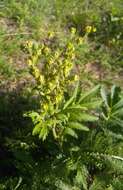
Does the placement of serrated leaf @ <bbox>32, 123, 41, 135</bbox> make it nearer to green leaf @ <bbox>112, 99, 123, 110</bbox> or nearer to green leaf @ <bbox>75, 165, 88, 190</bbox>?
green leaf @ <bbox>75, 165, 88, 190</bbox>

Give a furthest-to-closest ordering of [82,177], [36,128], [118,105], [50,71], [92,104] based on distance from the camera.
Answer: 1. [118,105]
2. [92,104]
3. [82,177]
4. [36,128]
5. [50,71]

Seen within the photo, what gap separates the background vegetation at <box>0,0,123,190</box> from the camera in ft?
12.8

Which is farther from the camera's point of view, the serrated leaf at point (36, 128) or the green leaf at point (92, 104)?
the green leaf at point (92, 104)

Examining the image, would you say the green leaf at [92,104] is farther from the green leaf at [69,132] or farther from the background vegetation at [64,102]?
the green leaf at [69,132]

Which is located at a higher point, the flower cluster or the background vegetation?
the flower cluster

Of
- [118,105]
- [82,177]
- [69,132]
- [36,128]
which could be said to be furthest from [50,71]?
[118,105]

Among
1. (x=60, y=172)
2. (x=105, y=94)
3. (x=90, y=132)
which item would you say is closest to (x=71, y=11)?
(x=105, y=94)

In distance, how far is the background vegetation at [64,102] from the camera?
3898 millimetres

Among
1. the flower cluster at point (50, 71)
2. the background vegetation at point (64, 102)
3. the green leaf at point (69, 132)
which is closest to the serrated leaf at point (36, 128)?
the background vegetation at point (64, 102)

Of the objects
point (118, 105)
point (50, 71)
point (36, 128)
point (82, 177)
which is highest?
point (50, 71)

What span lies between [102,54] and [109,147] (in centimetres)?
224

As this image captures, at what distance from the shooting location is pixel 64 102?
13.5 ft

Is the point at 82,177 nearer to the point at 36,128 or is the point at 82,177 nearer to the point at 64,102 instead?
the point at 36,128

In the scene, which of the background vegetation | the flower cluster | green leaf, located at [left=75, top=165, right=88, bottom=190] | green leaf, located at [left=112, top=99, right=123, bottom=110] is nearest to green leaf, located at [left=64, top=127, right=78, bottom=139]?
the background vegetation
